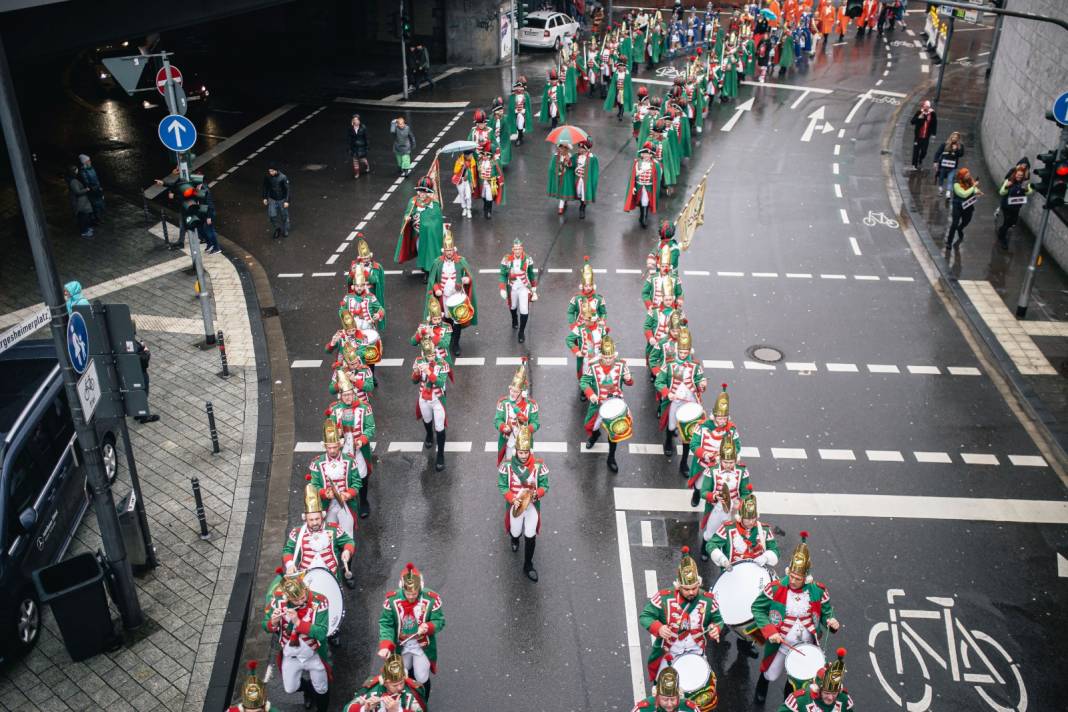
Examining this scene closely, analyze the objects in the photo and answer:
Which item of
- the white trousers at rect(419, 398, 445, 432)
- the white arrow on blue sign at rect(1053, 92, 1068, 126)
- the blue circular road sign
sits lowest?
the white trousers at rect(419, 398, 445, 432)

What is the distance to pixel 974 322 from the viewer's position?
18234 mm

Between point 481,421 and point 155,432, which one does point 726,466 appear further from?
point 155,432

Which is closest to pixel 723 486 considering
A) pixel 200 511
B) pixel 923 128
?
pixel 200 511

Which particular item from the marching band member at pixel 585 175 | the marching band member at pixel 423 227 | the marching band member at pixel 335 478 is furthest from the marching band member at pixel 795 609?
the marching band member at pixel 585 175

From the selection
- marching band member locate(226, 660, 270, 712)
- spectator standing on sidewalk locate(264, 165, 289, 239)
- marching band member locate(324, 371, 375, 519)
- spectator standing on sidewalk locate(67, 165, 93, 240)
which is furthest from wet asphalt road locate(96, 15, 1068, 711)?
spectator standing on sidewalk locate(67, 165, 93, 240)

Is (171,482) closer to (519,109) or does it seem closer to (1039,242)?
(1039,242)

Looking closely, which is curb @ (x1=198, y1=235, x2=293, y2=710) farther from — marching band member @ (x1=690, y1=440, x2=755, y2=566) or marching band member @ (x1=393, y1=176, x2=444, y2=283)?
marching band member @ (x1=690, y1=440, x2=755, y2=566)

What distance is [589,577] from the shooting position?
464 inches

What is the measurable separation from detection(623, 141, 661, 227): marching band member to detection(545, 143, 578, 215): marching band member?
150 cm

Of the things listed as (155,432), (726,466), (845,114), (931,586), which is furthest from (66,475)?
(845,114)

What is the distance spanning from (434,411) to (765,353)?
22.2 ft

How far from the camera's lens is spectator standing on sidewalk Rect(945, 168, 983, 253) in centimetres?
2056

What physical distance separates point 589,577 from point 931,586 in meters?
4.06

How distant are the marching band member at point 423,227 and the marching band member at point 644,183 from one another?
515 centimetres
